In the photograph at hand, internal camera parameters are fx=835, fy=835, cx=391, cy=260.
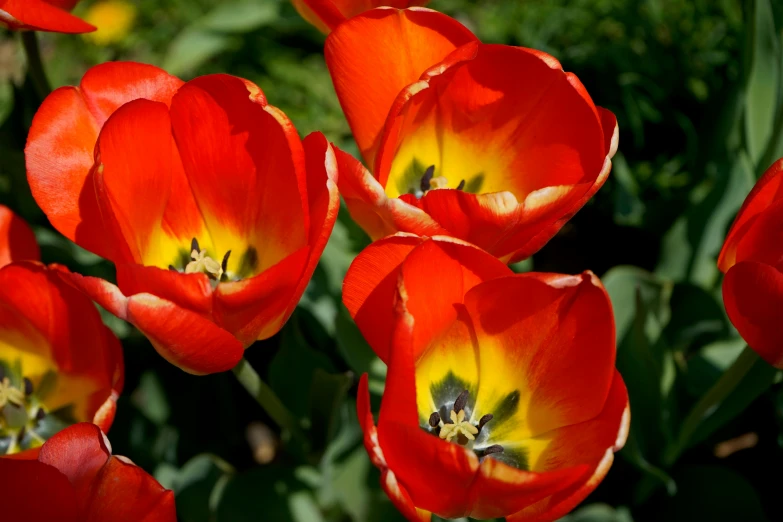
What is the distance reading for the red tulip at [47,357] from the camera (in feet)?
5.24

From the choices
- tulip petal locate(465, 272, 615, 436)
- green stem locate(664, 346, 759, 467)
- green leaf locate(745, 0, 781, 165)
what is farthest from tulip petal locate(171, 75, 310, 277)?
green leaf locate(745, 0, 781, 165)

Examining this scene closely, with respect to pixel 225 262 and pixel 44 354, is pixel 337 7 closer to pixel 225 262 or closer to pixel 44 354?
pixel 225 262

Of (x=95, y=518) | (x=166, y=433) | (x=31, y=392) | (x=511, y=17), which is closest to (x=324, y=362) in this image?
(x=166, y=433)

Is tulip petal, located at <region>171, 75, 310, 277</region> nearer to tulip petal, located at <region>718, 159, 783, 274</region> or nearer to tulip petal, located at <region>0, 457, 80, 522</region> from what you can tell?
tulip petal, located at <region>0, 457, 80, 522</region>

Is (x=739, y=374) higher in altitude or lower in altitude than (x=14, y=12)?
lower

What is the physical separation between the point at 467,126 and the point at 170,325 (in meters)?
0.78

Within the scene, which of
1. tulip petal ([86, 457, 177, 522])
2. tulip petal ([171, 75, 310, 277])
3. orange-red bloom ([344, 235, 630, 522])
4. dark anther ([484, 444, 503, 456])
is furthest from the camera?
dark anther ([484, 444, 503, 456])

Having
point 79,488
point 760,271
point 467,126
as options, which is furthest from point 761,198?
point 79,488

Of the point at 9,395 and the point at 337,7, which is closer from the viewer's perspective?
the point at 337,7

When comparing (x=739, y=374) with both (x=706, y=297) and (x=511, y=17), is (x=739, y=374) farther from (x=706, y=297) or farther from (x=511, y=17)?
(x=511, y=17)

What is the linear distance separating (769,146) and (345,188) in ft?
3.96

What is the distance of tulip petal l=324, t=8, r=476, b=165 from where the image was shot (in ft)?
5.08

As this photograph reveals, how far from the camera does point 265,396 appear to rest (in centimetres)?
173

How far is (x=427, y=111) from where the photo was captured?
1704 millimetres
